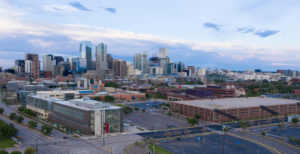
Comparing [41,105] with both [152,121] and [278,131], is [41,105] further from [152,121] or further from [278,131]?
[278,131]

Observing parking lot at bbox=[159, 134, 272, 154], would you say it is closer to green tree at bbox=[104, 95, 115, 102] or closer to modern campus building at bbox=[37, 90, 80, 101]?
modern campus building at bbox=[37, 90, 80, 101]

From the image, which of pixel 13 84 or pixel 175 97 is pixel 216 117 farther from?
pixel 13 84

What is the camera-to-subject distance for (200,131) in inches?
1932

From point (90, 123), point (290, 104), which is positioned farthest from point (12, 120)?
point (290, 104)

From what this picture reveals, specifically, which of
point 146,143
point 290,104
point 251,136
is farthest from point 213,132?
point 290,104

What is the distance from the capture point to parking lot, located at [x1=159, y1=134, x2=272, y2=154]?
3666 cm

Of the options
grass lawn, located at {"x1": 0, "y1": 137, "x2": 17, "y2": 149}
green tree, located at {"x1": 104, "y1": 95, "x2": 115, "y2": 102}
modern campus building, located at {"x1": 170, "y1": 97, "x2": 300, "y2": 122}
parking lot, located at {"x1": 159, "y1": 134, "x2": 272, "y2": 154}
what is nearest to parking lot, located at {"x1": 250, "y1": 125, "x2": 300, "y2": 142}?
modern campus building, located at {"x1": 170, "y1": 97, "x2": 300, "y2": 122}

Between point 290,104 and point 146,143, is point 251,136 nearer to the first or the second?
point 146,143

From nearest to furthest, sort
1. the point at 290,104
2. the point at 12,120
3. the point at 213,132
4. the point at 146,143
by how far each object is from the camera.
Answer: the point at 146,143 < the point at 213,132 < the point at 12,120 < the point at 290,104

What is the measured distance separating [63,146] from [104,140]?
691cm

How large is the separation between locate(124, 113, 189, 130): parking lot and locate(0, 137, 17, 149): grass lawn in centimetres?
2537

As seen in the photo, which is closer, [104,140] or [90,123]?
[104,140]

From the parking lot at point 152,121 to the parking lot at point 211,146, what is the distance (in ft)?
38.1

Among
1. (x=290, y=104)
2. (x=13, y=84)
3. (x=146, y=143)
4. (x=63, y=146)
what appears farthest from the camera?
(x=13, y=84)
